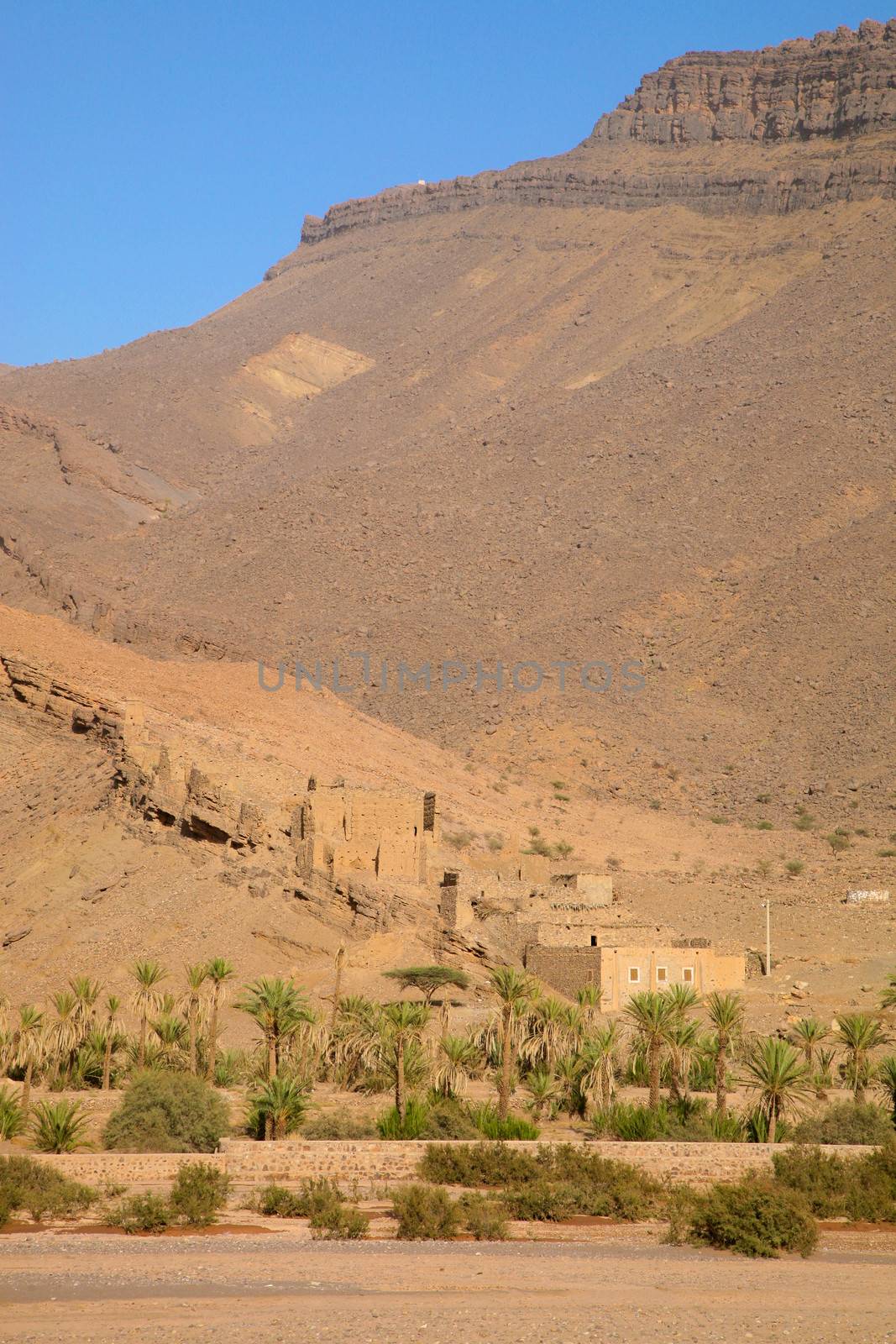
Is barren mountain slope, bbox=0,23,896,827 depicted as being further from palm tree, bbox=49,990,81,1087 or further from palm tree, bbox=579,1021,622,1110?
palm tree, bbox=579,1021,622,1110

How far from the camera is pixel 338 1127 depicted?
2508cm

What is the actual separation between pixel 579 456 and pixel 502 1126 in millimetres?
72710

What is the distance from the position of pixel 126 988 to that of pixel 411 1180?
11.6 m

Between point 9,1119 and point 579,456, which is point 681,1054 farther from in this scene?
point 579,456

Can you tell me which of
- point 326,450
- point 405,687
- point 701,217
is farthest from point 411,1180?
point 701,217

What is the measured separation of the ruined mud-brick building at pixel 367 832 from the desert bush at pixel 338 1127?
12506 mm

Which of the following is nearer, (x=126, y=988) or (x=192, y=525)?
(x=126, y=988)

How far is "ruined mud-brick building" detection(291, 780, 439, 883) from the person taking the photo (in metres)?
38.6

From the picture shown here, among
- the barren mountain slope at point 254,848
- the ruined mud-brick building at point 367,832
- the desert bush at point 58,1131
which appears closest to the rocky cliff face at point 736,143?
the barren mountain slope at point 254,848

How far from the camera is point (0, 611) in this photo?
5903cm

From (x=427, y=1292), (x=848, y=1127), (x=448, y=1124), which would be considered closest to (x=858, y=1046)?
(x=848, y=1127)

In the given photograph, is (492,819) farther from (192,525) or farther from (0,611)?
(192,525)

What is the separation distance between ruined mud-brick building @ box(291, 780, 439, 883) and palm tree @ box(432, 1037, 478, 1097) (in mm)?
9662

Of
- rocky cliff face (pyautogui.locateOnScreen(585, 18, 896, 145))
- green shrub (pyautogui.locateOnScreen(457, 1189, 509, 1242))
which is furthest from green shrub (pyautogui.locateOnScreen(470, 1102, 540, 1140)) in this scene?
rocky cliff face (pyautogui.locateOnScreen(585, 18, 896, 145))
